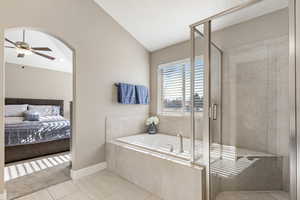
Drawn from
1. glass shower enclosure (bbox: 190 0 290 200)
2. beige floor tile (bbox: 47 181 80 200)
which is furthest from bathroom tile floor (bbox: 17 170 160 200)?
glass shower enclosure (bbox: 190 0 290 200)

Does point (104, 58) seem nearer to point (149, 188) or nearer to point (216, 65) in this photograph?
point (216, 65)

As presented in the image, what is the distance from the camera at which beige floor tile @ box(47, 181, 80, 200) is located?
193 cm

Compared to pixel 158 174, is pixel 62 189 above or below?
below

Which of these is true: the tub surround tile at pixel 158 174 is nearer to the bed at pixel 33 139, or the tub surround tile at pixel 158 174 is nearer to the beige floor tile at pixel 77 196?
the beige floor tile at pixel 77 196

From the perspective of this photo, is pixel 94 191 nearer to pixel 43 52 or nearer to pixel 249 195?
pixel 249 195

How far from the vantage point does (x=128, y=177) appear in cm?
232

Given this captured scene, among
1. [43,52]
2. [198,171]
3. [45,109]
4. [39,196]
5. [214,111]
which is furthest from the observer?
[45,109]

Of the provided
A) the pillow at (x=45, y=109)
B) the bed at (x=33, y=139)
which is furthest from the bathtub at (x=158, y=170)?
the pillow at (x=45, y=109)

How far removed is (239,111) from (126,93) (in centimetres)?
197

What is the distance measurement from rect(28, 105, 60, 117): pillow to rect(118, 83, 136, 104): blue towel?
3.21 m

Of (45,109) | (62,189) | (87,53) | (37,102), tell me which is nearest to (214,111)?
(87,53)

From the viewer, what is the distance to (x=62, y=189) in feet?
6.80

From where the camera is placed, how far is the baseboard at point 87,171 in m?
2.35

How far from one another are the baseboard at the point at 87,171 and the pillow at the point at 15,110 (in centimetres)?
328
